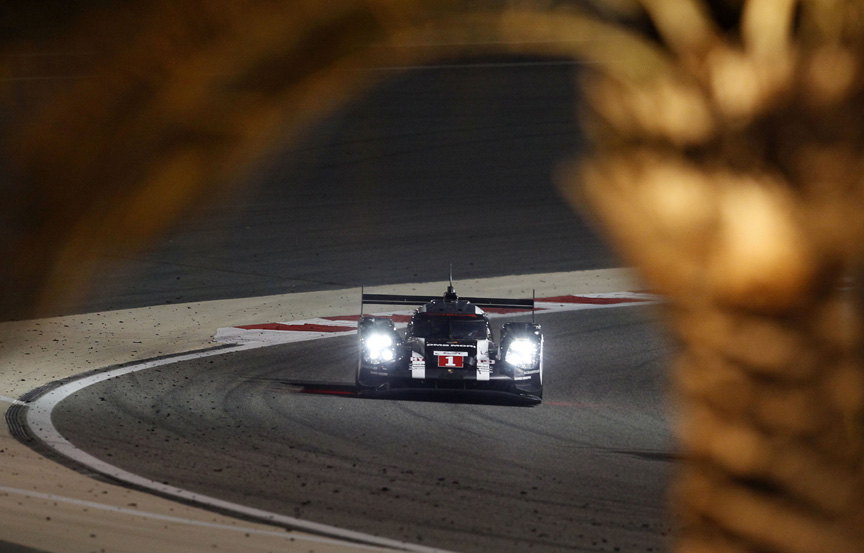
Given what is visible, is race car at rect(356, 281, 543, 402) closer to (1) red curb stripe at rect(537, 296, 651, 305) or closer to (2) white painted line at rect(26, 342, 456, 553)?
(2) white painted line at rect(26, 342, 456, 553)

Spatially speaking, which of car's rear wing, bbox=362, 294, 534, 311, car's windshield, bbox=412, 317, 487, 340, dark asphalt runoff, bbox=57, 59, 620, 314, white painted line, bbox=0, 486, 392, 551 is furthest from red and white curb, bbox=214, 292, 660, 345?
white painted line, bbox=0, 486, 392, 551

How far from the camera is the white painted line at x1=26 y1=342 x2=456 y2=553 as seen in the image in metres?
7.08

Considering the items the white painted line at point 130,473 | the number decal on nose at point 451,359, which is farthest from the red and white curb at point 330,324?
the number decal on nose at point 451,359

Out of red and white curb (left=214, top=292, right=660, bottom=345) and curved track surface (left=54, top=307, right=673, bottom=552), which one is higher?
red and white curb (left=214, top=292, right=660, bottom=345)

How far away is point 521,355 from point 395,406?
1424mm

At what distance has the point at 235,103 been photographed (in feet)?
6.55

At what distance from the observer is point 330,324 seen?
15.9 metres

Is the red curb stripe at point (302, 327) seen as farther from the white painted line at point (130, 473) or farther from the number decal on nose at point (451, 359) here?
the number decal on nose at point (451, 359)

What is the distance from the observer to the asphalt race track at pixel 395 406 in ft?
25.9

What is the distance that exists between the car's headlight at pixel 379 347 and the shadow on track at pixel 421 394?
349 millimetres

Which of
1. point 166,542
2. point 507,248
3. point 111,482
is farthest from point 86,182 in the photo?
point 507,248

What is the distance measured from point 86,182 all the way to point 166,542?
16.2ft

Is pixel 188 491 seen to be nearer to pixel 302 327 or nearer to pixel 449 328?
pixel 449 328

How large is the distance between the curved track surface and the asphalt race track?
27 mm
